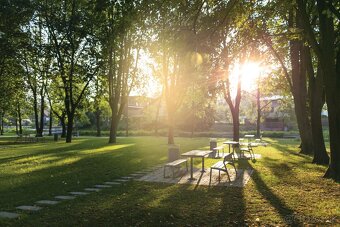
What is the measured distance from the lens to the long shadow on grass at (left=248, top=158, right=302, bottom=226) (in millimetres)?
6434

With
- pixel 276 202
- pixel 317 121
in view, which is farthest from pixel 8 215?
pixel 317 121

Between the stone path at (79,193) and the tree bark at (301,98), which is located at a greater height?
the tree bark at (301,98)

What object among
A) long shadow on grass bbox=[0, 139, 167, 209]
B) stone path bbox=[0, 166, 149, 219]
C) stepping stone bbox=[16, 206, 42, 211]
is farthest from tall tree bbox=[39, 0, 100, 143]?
stepping stone bbox=[16, 206, 42, 211]

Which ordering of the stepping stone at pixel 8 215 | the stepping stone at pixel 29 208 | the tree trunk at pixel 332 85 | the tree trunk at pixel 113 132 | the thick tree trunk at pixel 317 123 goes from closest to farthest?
the stepping stone at pixel 8 215
the stepping stone at pixel 29 208
the tree trunk at pixel 332 85
the thick tree trunk at pixel 317 123
the tree trunk at pixel 113 132

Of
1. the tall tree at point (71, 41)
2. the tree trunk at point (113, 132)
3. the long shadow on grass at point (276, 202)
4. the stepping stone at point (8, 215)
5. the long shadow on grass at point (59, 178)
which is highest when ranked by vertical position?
the tall tree at point (71, 41)

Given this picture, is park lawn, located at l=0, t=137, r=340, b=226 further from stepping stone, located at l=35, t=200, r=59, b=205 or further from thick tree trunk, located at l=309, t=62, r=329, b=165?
thick tree trunk, located at l=309, t=62, r=329, b=165

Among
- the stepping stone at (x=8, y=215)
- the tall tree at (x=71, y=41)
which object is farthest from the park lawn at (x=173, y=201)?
the tall tree at (x=71, y=41)

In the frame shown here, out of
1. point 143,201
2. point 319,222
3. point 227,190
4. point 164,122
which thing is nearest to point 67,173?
point 143,201

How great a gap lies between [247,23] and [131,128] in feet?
158

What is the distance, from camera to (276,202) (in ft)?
25.8

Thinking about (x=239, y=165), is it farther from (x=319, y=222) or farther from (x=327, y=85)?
(x=319, y=222)

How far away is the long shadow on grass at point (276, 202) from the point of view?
643 cm

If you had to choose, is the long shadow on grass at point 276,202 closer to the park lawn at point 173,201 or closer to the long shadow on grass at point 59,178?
the park lawn at point 173,201

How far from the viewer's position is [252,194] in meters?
8.79
